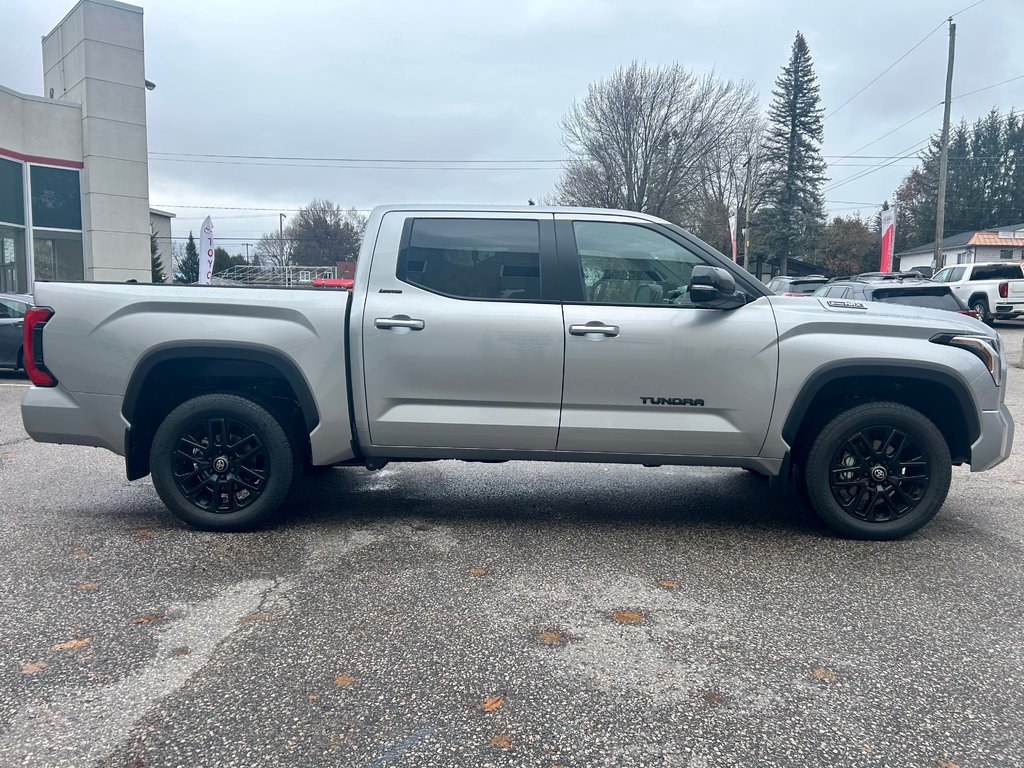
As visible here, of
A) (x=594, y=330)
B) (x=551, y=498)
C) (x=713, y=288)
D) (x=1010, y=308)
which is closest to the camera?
(x=713, y=288)

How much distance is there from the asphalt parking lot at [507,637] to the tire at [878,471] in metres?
0.16

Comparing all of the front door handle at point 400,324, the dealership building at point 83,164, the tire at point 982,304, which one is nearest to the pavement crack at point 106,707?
the front door handle at point 400,324

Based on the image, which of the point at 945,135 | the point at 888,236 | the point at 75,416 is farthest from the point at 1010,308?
the point at 75,416

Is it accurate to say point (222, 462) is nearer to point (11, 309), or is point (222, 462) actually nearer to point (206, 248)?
point (11, 309)

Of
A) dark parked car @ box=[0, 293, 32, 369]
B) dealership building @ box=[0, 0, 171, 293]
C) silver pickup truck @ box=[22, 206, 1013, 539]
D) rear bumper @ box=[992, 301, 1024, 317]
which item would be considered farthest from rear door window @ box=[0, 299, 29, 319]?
rear bumper @ box=[992, 301, 1024, 317]

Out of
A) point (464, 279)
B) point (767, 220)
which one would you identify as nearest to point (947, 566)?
point (464, 279)

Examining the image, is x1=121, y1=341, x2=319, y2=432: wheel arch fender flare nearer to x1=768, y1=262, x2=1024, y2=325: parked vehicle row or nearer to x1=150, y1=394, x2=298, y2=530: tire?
x1=150, y1=394, x2=298, y2=530: tire

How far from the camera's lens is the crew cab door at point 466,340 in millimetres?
4691

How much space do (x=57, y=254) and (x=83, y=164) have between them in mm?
2666

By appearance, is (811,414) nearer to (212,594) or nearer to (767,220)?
(212,594)

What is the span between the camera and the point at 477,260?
16.0 feet

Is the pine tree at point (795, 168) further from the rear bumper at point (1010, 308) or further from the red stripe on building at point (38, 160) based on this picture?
the red stripe on building at point (38, 160)

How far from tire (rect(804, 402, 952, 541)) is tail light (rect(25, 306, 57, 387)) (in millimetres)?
4592

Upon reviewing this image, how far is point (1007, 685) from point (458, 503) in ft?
11.4
